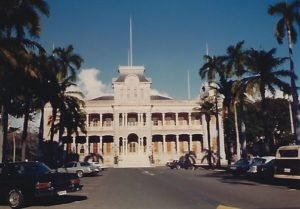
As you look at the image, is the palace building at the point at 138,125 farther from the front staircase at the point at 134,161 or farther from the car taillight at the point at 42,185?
the car taillight at the point at 42,185

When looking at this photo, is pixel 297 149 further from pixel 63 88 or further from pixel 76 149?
pixel 76 149

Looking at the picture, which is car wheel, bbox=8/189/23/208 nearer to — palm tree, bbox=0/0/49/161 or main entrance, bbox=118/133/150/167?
palm tree, bbox=0/0/49/161

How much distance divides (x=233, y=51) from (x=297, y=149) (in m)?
25.3

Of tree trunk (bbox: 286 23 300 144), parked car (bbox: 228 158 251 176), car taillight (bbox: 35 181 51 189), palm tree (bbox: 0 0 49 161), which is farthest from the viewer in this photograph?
tree trunk (bbox: 286 23 300 144)

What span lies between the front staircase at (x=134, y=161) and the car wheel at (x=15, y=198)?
2258 inches

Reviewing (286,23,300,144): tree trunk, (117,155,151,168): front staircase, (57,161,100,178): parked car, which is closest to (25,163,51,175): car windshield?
(57,161,100,178): parked car

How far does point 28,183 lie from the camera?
46.4 ft

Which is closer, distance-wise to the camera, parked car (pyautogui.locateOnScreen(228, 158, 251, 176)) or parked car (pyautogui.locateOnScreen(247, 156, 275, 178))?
parked car (pyautogui.locateOnScreen(247, 156, 275, 178))

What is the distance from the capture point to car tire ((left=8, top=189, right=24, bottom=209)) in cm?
1427

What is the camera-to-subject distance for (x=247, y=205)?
13.2 meters

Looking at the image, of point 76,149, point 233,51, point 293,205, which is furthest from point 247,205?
point 76,149

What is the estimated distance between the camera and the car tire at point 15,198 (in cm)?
1427

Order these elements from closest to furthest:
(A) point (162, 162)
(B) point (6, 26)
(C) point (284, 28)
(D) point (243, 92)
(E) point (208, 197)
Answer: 1. (E) point (208, 197)
2. (B) point (6, 26)
3. (C) point (284, 28)
4. (D) point (243, 92)
5. (A) point (162, 162)

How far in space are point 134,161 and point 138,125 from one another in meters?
9.42
